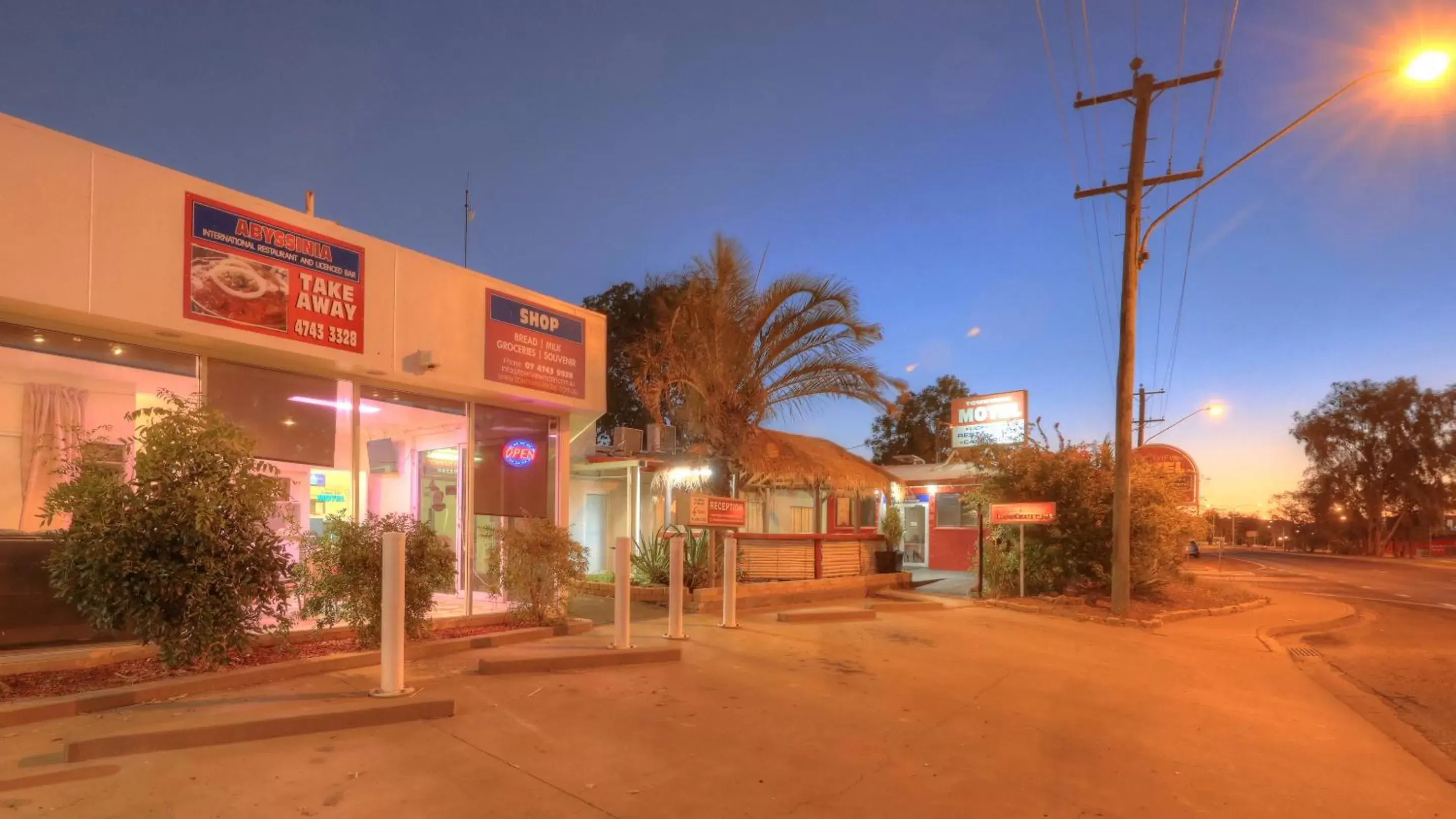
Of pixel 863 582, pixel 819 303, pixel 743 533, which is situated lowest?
pixel 863 582

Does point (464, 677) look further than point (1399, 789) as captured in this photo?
Yes

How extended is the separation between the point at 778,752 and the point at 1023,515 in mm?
11453

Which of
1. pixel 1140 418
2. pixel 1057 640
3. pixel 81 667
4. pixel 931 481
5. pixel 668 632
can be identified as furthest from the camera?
pixel 1140 418

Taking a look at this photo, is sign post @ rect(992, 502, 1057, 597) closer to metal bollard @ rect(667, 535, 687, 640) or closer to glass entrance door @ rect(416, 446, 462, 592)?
metal bollard @ rect(667, 535, 687, 640)

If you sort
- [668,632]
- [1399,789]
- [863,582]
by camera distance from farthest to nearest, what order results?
[863,582]
[668,632]
[1399,789]

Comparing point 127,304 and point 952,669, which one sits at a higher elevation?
point 127,304

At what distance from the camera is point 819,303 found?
15.0 metres

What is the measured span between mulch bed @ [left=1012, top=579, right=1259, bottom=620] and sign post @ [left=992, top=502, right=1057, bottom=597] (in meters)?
0.90

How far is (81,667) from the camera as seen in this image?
284 inches

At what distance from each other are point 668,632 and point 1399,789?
280 inches

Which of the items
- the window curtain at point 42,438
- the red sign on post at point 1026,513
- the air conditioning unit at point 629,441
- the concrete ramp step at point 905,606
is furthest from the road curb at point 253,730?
the red sign on post at point 1026,513

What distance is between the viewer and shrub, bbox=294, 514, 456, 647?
825 cm

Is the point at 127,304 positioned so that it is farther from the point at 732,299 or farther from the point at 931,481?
the point at 931,481

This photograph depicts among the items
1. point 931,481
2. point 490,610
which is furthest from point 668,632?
point 931,481
